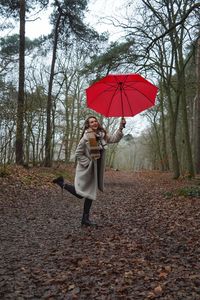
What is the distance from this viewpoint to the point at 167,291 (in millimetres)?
3492

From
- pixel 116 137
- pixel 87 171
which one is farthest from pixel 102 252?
pixel 116 137

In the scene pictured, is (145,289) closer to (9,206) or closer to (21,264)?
(21,264)

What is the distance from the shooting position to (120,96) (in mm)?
6465

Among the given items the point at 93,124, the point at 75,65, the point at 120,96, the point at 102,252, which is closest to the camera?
the point at 102,252

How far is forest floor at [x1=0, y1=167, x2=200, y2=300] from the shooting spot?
11.8 feet

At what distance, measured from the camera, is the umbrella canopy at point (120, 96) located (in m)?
6.32

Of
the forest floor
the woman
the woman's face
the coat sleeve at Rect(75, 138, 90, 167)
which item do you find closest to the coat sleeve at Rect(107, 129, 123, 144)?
the woman

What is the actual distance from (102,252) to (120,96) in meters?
2.92

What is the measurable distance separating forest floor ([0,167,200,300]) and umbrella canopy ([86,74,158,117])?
228 cm

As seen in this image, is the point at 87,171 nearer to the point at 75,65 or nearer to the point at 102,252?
the point at 102,252

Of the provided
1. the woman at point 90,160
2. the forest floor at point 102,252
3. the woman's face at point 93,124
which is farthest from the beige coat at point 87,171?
the forest floor at point 102,252

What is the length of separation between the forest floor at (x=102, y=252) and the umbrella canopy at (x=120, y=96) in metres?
2.28

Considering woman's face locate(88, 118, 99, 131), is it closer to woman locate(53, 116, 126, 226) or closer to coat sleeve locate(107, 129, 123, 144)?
woman locate(53, 116, 126, 226)

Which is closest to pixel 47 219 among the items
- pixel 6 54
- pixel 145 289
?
pixel 145 289
